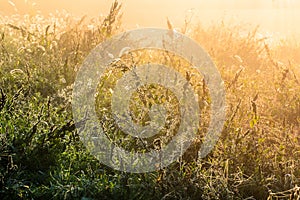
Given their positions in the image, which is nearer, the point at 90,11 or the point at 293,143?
the point at 293,143

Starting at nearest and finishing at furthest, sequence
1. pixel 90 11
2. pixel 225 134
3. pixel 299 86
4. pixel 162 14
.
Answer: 1. pixel 225 134
2. pixel 299 86
3. pixel 90 11
4. pixel 162 14

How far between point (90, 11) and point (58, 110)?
831 centimetres

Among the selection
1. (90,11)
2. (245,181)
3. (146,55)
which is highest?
(90,11)

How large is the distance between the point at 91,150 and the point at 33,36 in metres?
2.61

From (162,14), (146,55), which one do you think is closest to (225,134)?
(146,55)

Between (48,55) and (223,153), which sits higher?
(48,55)

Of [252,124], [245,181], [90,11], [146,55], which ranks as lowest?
[245,181]

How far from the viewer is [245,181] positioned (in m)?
3.49

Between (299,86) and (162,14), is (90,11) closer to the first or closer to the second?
(162,14)

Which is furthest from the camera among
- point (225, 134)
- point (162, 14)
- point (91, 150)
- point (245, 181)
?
point (162, 14)

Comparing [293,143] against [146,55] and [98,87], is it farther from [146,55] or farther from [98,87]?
[146,55]

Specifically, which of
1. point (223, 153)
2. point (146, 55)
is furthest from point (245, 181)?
point (146, 55)

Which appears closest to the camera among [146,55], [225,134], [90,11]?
[225,134]

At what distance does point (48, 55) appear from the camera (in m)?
5.50
